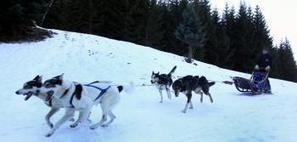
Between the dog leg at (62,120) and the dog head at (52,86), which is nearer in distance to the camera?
the dog head at (52,86)

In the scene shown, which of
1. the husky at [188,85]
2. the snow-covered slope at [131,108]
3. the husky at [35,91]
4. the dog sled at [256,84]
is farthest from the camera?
the dog sled at [256,84]

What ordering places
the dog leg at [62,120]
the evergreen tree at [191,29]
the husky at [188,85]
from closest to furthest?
the dog leg at [62,120]
the husky at [188,85]
the evergreen tree at [191,29]

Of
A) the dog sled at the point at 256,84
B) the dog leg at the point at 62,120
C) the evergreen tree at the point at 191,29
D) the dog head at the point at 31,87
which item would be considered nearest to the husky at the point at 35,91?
the dog head at the point at 31,87

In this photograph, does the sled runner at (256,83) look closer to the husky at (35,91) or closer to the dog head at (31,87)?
the husky at (35,91)

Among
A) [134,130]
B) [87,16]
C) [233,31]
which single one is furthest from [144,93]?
[233,31]

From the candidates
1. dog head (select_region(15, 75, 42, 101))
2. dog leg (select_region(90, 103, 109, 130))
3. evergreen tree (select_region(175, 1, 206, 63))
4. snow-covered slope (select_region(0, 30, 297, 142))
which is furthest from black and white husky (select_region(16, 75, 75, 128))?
evergreen tree (select_region(175, 1, 206, 63))

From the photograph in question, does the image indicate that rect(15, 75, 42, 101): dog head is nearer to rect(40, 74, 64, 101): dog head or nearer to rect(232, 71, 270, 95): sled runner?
rect(40, 74, 64, 101): dog head

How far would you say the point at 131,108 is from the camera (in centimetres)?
1377

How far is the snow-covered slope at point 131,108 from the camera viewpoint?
34.1 feet

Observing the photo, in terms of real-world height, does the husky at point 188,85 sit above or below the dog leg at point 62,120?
above

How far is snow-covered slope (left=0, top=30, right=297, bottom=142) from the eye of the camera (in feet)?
34.1

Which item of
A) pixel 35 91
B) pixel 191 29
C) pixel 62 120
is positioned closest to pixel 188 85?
pixel 62 120

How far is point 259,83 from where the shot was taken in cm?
1702

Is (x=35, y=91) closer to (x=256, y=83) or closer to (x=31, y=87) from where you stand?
(x=31, y=87)
